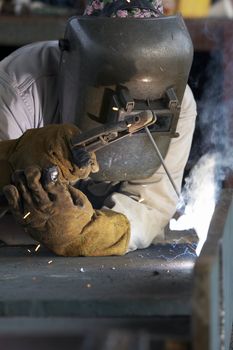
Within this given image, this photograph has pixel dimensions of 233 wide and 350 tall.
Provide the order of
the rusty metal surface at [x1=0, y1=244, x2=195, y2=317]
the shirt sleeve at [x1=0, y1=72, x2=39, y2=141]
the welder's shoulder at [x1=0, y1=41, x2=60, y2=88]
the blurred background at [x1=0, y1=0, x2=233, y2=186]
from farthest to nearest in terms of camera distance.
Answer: the blurred background at [x1=0, y1=0, x2=233, y2=186] → the welder's shoulder at [x1=0, y1=41, x2=60, y2=88] → the shirt sleeve at [x1=0, y1=72, x2=39, y2=141] → the rusty metal surface at [x1=0, y1=244, x2=195, y2=317]

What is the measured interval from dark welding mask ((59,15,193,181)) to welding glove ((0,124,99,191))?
153 millimetres

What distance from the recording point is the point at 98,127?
336 cm

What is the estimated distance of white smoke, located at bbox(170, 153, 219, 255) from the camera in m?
4.12

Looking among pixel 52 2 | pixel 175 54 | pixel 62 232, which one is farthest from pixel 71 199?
pixel 52 2

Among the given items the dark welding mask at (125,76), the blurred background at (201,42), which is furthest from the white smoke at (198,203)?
the blurred background at (201,42)

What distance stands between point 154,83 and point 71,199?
1.41 feet

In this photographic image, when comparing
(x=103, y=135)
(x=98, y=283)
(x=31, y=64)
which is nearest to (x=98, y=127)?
(x=103, y=135)

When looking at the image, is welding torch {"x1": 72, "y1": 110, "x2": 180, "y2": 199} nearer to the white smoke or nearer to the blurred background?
the white smoke

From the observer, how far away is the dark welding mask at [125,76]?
3494mm

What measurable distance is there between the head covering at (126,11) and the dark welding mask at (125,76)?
0.07 m

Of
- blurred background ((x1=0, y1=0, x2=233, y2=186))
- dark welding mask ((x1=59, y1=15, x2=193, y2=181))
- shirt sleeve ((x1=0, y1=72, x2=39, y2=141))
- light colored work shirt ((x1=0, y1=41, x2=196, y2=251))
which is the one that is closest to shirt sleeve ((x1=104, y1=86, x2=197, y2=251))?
light colored work shirt ((x1=0, y1=41, x2=196, y2=251))

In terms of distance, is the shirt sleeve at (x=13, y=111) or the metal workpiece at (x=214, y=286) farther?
the shirt sleeve at (x=13, y=111)

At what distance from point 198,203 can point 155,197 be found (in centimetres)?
23

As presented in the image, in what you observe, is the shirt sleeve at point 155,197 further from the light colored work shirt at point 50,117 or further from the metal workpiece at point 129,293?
the metal workpiece at point 129,293
